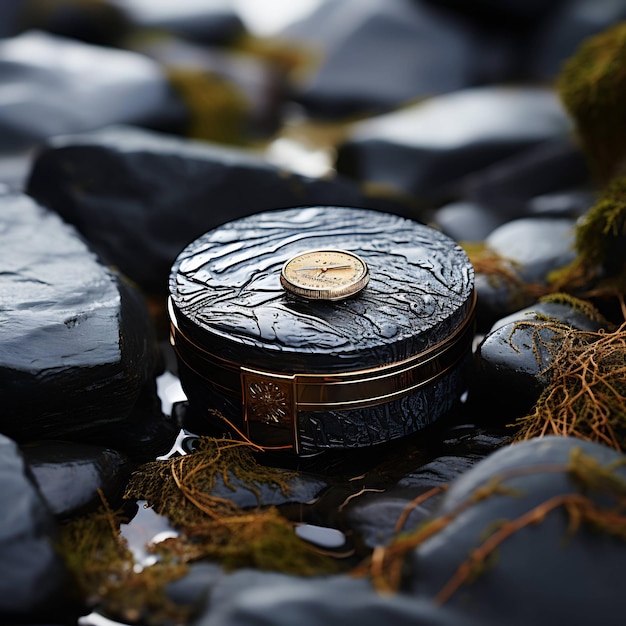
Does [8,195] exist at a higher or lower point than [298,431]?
higher

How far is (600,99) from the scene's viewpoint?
266cm

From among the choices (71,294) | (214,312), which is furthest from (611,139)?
(71,294)

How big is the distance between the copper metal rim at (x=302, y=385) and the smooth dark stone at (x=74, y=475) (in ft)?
0.99

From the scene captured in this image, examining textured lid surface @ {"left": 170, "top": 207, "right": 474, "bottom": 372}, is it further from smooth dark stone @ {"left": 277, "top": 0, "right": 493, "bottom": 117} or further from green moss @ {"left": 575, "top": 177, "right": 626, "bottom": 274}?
smooth dark stone @ {"left": 277, "top": 0, "right": 493, "bottom": 117}

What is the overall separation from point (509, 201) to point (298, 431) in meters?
1.89

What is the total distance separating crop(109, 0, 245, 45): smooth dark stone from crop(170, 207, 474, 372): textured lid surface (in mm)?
3252

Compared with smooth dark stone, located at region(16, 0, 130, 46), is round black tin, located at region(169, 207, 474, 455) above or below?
below

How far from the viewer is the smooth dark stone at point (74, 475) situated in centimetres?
172

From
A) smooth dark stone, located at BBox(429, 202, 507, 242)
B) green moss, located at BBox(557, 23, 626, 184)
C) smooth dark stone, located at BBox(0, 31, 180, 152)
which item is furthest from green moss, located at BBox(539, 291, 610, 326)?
smooth dark stone, located at BBox(0, 31, 180, 152)

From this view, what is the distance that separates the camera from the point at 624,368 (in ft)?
6.14

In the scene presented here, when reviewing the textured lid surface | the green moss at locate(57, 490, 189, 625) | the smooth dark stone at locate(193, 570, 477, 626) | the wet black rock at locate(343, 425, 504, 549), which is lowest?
the green moss at locate(57, 490, 189, 625)

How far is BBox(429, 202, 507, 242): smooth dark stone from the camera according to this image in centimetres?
316

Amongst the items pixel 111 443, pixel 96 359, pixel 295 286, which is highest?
pixel 295 286

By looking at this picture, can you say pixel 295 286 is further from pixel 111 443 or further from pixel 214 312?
pixel 111 443
